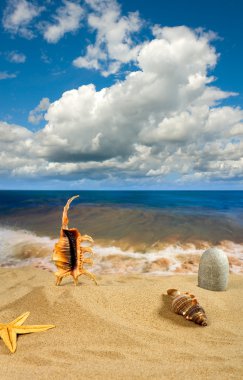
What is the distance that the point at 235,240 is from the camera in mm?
15500

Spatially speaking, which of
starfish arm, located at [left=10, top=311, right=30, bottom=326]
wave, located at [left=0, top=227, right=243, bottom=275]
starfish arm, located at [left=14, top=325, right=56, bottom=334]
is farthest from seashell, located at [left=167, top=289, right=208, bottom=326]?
wave, located at [left=0, top=227, right=243, bottom=275]

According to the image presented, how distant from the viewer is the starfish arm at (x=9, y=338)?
11.5ft

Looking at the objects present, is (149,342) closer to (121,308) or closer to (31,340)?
(121,308)

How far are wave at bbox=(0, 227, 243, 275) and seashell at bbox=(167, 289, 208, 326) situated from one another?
15.5ft

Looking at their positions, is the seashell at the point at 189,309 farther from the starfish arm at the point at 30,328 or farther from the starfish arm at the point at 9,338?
the starfish arm at the point at 9,338

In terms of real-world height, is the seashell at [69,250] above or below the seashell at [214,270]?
above

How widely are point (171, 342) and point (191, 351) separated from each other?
0.34 metres

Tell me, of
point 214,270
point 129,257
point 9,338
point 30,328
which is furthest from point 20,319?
point 129,257

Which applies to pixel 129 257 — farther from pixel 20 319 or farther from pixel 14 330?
pixel 14 330

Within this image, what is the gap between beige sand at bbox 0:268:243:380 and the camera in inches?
119

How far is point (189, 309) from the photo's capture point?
434 centimetres

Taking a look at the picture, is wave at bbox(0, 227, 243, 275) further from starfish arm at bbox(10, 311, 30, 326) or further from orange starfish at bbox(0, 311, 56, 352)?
orange starfish at bbox(0, 311, 56, 352)

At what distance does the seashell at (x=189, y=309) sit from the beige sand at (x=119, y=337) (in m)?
0.11

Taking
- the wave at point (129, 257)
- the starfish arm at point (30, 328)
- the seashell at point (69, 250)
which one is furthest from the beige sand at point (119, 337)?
the wave at point (129, 257)
